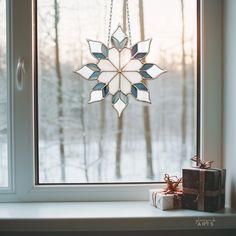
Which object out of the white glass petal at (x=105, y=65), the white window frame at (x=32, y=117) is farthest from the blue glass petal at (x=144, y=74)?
the white window frame at (x=32, y=117)

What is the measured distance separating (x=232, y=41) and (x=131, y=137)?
582 millimetres

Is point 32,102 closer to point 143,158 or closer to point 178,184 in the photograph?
point 143,158

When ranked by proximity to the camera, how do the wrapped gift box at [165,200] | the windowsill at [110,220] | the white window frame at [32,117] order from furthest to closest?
the white window frame at [32,117] < the wrapped gift box at [165,200] < the windowsill at [110,220]

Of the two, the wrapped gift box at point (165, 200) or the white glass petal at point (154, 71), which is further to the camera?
the white glass petal at point (154, 71)

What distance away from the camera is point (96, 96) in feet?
5.57

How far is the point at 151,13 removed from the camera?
170 cm

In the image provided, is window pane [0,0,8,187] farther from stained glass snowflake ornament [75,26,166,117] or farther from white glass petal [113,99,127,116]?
white glass petal [113,99,127,116]

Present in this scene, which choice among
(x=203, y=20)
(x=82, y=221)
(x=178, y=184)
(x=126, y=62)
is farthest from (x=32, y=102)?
(x=203, y=20)

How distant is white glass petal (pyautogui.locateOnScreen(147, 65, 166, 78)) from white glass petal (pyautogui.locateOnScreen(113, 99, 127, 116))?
0.58 ft

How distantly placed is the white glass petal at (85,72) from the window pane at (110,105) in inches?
1.0

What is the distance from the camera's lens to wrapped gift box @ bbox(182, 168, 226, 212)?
1.50 meters

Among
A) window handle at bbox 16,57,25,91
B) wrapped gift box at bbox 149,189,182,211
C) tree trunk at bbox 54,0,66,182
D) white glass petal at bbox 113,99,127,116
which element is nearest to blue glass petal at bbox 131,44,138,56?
white glass petal at bbox 113,99,127,116

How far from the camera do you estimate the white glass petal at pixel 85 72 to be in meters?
1.69

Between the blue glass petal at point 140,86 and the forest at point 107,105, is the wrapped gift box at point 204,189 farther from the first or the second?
the blue glass petal at point 140,86
